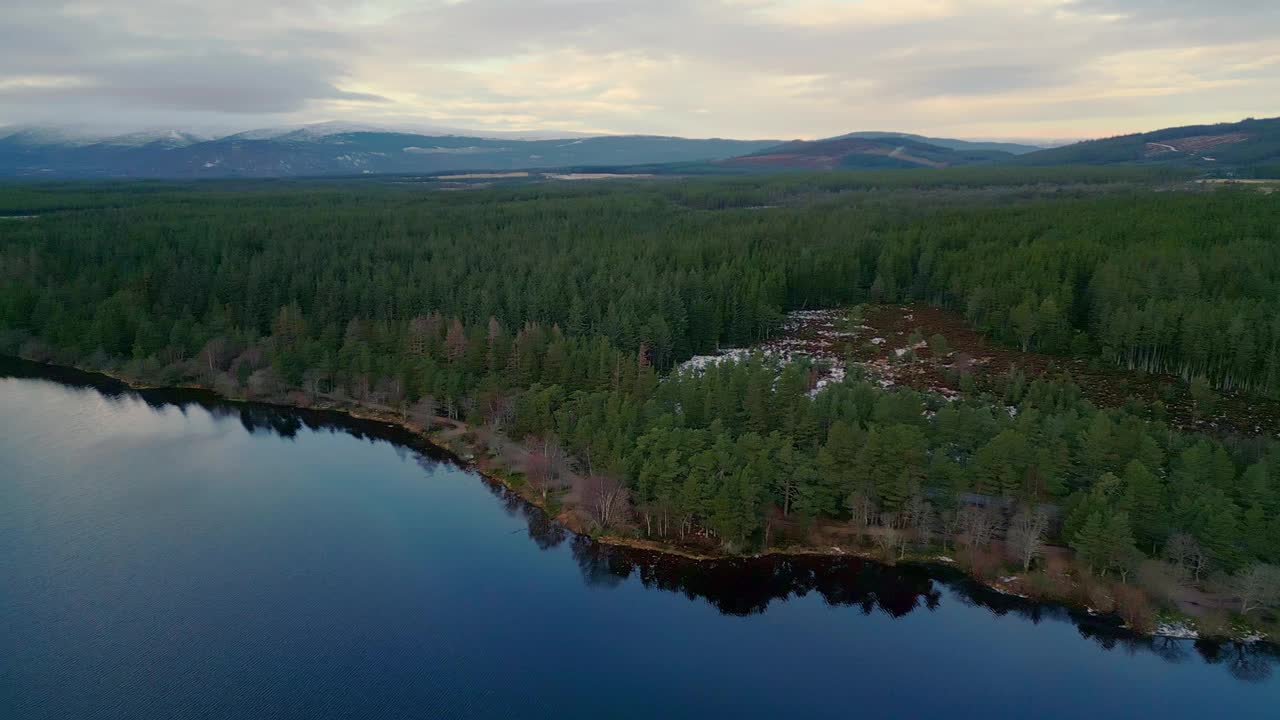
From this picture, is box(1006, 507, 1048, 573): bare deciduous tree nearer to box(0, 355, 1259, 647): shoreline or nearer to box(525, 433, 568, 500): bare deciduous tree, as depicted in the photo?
box(0, 355, 1259, 647): shoreline

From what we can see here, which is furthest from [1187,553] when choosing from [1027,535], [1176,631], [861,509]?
[861,509]

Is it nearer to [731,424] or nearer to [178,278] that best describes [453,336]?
[731,424]

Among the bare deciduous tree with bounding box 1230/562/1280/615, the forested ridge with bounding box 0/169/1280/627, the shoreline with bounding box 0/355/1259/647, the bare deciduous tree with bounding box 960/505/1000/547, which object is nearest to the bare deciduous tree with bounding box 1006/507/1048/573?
the forested ridge with bounding box 0/169/1280/627

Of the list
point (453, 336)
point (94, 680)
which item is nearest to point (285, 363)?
point (453, 336)

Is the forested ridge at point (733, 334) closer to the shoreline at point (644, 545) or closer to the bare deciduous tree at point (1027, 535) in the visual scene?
the bare deciduous tree at point (1027, 535)

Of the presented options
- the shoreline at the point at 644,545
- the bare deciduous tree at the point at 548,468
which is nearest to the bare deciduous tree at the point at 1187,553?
the shoreline at the point at 644,545

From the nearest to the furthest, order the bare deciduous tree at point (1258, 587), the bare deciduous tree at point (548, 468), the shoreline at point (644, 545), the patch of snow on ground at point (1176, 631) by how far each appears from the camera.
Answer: the bare deciduous tree at point (1258, 587) < the patch of snow on ground at point (1176, 631) < the shoreline at point (644, 545) < the bare deciduous tree at point (548, 468)

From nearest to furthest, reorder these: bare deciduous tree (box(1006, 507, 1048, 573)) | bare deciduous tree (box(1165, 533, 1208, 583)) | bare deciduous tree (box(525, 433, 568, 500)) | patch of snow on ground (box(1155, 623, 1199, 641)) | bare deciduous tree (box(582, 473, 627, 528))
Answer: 1. patch of snow on ground (box(1155, 623, 1199, 641))
2. bare deciduous tree (box(1165, 533, 1208, 583))
3. bare deciduous tree (box(1006, 507, 1048, 573))
4. bare deciduous tree (box(582, 473, 627, 528))
5. bare deciduous tree (box(525, 433, 568, 500))
